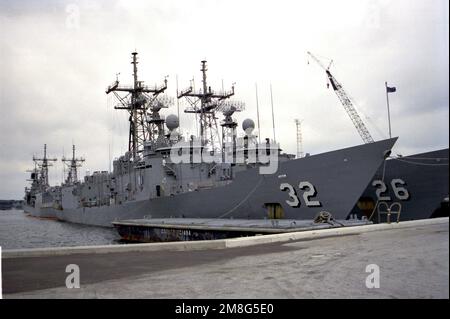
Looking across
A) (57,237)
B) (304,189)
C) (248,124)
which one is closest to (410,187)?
(304,189)

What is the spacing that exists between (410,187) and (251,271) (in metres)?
14.5

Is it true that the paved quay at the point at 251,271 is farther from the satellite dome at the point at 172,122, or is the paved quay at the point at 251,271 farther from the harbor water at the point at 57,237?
the satellite dome at the point at 172,122

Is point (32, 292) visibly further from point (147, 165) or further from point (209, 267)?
point (147, 165)

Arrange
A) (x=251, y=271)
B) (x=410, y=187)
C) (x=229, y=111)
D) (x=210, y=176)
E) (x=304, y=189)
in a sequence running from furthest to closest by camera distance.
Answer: (x=229, y=111)
(x=210, y=176)
(x=304, y=189)
(x=410, y=187)
(x=251, y=271)

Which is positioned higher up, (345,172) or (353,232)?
(345,172)

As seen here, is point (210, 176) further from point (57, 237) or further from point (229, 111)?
point (57, 237)

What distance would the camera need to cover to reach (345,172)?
18.7m

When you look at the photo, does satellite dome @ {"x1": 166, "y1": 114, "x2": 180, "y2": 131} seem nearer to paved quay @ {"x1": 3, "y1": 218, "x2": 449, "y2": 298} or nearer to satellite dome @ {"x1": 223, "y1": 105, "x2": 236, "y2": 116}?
satellite dome @ {"x1": 223, "y1": 105, "x2": 236, "y2": 116}

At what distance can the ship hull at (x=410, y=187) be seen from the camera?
60.4ft

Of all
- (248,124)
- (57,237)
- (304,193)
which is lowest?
(57,237)

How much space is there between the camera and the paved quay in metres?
5.16

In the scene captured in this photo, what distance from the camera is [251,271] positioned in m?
6.97
